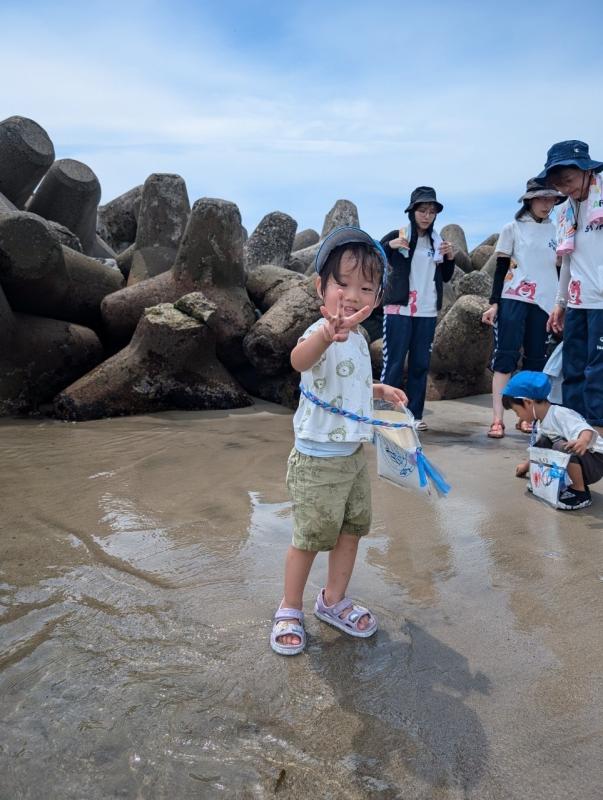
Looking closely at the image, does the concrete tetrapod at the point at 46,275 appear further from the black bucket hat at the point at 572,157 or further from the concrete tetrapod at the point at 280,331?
the black bucket hat at the point at 572,157

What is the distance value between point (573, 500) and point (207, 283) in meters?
4.41

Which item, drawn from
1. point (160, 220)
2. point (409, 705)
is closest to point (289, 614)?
point (409, 705)

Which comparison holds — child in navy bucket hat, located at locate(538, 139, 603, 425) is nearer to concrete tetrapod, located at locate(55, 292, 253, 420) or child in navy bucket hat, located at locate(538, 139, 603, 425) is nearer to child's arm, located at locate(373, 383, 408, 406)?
child's arm, located at locate(373, 383, 408, 406)

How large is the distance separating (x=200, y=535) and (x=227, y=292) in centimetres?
414

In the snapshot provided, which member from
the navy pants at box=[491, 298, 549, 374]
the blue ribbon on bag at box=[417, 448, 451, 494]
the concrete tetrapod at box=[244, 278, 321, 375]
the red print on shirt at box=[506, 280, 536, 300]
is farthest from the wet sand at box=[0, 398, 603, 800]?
the concrete tetrapod at box=[244, 278, 321, 375]

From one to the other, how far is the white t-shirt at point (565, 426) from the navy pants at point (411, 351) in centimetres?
164

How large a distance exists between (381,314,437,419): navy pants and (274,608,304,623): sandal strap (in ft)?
10.7

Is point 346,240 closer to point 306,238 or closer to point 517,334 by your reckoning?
point 517,334

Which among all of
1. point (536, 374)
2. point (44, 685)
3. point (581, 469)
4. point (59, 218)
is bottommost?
point (44, 685)

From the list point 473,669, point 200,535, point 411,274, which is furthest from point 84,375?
point 473,669

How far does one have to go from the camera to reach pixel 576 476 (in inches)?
147

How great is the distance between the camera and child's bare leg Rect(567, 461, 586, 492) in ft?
12.1

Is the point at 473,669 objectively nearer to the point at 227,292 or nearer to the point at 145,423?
the point at 145,423

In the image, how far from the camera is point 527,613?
2510 mm
